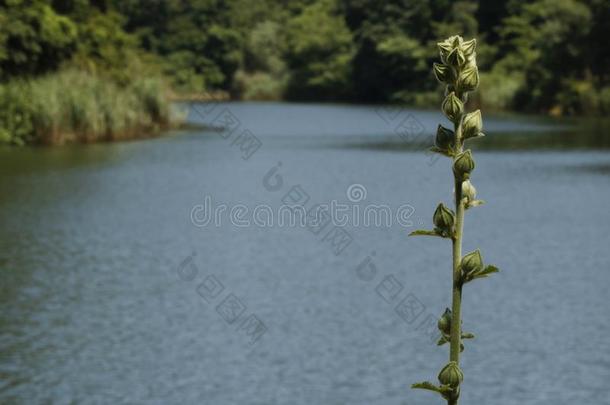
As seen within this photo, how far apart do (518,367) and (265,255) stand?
22.0ft

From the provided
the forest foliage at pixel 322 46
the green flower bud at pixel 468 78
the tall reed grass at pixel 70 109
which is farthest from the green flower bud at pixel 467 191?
the forest foliage at pixel 322 46

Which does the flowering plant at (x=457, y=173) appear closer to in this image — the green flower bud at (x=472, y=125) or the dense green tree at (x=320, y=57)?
the green flower bud at (x=472, y=125)

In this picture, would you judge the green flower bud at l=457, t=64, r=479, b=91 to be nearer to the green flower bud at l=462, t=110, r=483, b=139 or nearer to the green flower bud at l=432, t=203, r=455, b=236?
the green flower bud at l=462, t=110, r=483, b=139

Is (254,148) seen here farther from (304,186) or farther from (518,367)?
(518,367)

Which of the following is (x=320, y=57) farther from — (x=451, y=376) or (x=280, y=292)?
(x=451, y=376)

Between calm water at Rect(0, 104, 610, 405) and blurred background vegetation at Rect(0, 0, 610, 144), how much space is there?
686cm

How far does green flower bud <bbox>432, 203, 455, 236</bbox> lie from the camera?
2221 millimetres

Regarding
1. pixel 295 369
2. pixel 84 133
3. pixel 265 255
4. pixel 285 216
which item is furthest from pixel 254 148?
pixel 295 369

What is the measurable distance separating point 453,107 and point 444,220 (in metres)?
0.24

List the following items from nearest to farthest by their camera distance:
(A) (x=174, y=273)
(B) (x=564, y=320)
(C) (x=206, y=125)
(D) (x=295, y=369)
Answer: (D) (x=295, y=369)
(B) (x=564, y=320)
(A) (x=174, y=273)
(C) (x=206, y=125)

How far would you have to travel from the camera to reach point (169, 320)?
41.0 ft

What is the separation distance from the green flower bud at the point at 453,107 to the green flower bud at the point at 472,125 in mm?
30

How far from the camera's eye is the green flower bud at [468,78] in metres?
2.08

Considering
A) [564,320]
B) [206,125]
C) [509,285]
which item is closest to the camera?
[564,320]
